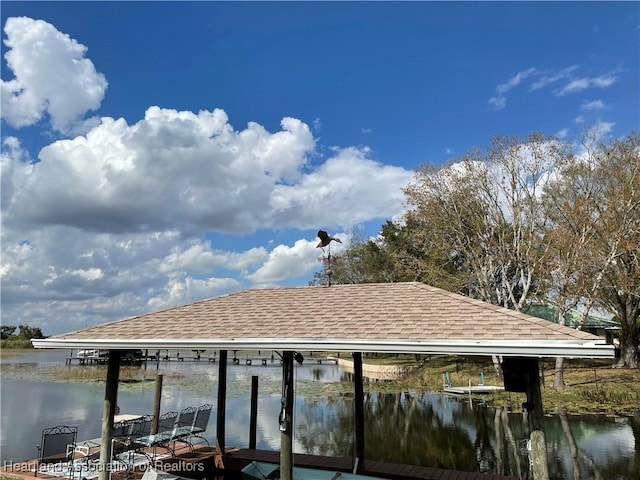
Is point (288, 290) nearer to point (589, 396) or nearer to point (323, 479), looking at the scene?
point (323, 479)

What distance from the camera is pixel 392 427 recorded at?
15680 millimetres

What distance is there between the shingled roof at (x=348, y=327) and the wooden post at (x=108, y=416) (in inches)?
26.0

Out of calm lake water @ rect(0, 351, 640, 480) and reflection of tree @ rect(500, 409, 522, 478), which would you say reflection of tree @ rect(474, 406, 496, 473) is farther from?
reflection of tree @ rect(500, 409, 522, 478)

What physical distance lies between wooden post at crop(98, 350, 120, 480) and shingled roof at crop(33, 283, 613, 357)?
661 millimetres

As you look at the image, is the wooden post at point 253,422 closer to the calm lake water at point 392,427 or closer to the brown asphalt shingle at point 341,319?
the calm lake water at point 392,427

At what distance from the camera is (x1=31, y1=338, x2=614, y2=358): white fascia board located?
4719 mm

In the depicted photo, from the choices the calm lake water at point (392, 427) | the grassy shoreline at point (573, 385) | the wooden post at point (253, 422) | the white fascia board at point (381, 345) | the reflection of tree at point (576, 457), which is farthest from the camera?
the grassy shoreline at point (573, 385)

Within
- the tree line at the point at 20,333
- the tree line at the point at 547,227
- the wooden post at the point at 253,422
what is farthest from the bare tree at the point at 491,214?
the tree line at the point at 20,333

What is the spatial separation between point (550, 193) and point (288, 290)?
19.8 metres

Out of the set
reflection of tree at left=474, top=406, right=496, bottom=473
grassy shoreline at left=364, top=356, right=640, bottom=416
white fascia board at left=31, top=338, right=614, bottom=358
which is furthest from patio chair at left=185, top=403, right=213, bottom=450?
grassy shoreline at left=364, top=356, right=640, bottom=416

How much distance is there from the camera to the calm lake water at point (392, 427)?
37.2ft

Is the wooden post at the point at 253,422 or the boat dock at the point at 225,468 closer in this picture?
the boat dock at the point at 225,468

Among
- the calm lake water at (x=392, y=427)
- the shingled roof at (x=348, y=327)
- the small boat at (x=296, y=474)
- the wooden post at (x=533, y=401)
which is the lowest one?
the calm lake water at (x=392, y=427)

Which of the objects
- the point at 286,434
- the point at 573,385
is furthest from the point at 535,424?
the point at 573,385
